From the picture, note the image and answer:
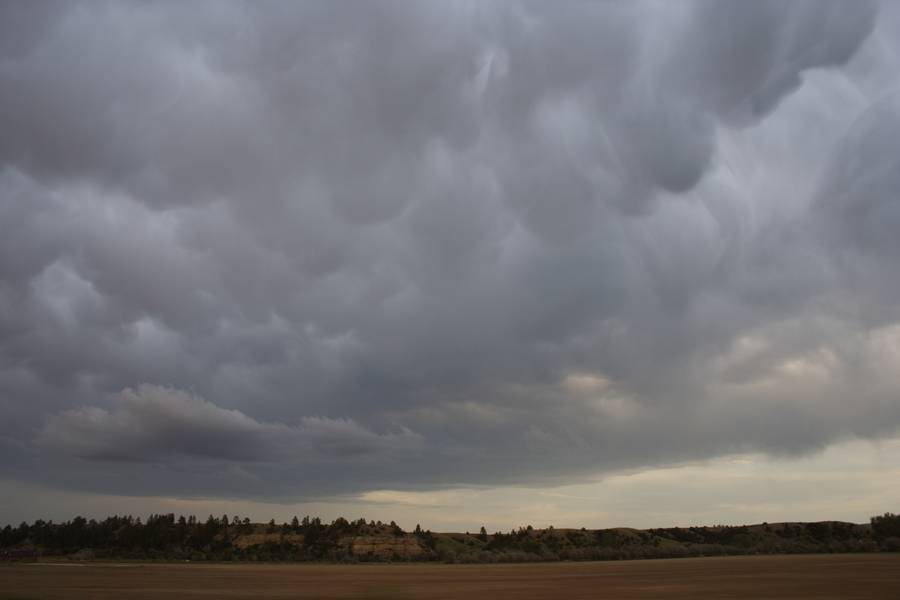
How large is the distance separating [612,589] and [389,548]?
294 feet

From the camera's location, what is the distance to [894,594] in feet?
71.3

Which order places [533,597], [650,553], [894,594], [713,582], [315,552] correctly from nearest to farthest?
[894,594]
[533,597]
[713,582]
[650,553]
[315,552]

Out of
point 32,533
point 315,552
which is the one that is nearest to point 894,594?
point 315,552

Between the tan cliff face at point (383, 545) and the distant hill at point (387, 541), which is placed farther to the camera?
the tan cliff face at point (383, 545)

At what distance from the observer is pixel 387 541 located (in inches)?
4616

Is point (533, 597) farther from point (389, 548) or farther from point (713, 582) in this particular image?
point (389, 548)

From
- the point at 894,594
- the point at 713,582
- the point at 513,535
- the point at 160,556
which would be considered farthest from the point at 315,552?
the point at 894,594

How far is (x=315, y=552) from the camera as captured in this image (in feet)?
343

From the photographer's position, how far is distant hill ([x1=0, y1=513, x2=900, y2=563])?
74812 mm

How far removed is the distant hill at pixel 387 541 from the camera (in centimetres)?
7481

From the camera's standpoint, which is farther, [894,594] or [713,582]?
[713,582]

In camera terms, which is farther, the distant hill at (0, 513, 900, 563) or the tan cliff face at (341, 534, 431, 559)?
the tan cliff face at (341, 534, 431, 559)

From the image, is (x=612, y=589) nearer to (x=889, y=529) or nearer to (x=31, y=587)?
(x=31, y=587)

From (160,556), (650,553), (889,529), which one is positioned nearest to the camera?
(650,553)
